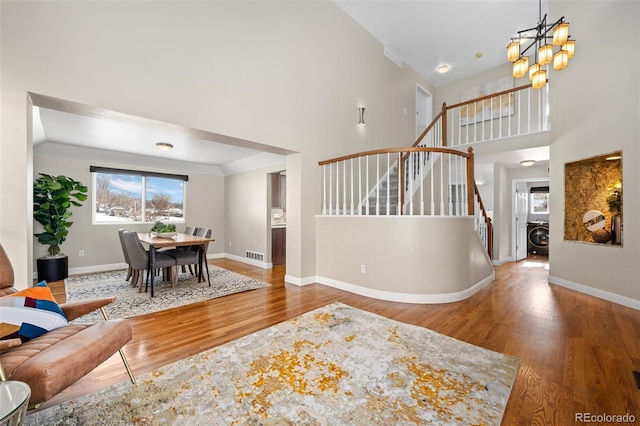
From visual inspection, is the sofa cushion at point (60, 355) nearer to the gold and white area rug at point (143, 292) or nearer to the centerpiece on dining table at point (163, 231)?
the gold and white area rug at point (143, 292)

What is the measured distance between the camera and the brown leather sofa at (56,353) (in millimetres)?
1200

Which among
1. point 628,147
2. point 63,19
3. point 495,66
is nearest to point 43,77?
point 63,19

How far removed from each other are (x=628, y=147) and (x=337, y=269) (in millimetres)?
4090

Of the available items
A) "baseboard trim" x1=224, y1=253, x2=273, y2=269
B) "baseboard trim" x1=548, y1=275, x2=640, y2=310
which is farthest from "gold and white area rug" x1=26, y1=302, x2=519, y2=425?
"baseboard trim" x1=224, y1=253, x2=273, y2=269

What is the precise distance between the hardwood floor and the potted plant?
2.90 ft

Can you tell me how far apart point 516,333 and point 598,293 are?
7.35ft

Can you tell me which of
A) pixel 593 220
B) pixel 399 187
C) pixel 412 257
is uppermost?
pixel 399 187

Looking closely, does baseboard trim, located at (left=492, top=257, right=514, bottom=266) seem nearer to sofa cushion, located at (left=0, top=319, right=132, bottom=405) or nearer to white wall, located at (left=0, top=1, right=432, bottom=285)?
white wall, located at (left=0, top=1, right=432, bottom=285)

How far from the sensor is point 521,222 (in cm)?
682

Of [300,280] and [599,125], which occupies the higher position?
[599,125]

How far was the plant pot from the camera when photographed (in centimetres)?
455

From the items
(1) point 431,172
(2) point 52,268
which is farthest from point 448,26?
(2) point 52,268

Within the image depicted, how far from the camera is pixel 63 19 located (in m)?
2.41

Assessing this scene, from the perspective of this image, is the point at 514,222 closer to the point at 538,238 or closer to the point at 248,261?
the point at 538,238
